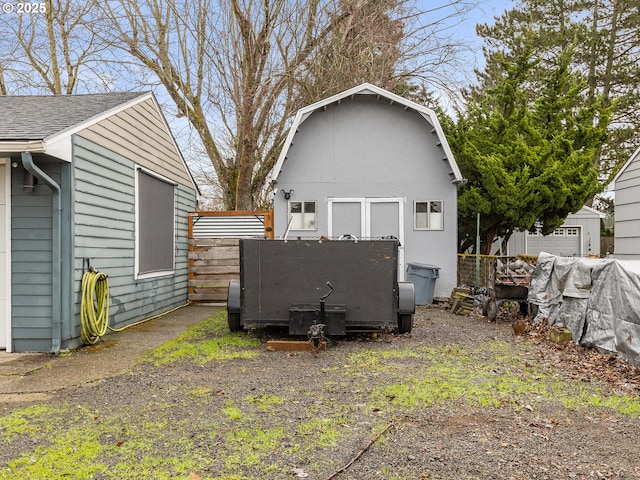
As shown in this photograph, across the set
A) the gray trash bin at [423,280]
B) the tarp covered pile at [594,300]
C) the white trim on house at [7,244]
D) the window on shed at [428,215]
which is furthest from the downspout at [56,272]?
the window on shed at [428,215]

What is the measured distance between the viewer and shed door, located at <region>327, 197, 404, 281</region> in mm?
10969

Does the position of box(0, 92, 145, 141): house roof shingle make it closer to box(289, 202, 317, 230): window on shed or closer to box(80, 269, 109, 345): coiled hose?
box(80, 269, 109, 345): coiled hose

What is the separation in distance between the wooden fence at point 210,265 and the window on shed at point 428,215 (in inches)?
125

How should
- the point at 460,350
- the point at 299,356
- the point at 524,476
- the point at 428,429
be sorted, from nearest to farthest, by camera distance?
1. the point at 524,476
2. the point at 428,429
3. the point at 299,356
4. the point at 460,350

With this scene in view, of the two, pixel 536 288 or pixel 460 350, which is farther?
pixel 536 288

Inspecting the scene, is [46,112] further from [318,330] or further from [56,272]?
[318,330]

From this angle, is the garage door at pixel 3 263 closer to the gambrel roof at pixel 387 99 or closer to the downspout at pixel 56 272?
the downspout at pixel 56 272

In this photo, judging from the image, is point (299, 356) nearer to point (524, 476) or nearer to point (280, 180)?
point (524, 476)

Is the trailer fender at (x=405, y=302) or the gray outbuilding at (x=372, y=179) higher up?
the gray outbuilding at (x=372, y=179)

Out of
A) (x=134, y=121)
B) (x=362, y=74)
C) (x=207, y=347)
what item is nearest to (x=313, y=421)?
(x=207, y=347)

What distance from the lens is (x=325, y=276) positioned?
6270mm

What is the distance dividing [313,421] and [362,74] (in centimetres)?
1276

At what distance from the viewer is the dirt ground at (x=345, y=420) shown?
2914 millimetres

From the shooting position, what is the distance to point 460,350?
242 inches
